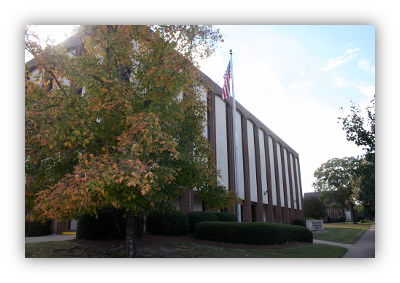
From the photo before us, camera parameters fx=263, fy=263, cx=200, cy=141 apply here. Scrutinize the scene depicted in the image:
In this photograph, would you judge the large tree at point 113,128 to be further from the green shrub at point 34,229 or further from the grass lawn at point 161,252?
the green shrub at point 34,229

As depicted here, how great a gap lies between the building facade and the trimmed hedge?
177 inches

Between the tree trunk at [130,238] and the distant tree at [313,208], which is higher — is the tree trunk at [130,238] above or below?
above

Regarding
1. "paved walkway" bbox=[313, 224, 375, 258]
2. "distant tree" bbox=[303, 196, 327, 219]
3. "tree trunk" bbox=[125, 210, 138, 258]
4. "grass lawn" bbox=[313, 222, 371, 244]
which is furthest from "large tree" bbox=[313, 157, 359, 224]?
"tree trunk" bbox=[125, 210, 138, 258]

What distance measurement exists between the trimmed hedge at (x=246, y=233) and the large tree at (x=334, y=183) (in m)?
48.5

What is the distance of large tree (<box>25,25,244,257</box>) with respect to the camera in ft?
18.9

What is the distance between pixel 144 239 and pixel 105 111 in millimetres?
7305

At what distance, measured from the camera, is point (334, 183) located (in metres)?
57.3

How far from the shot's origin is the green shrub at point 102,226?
11.3 metres

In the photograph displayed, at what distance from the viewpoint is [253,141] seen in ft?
103

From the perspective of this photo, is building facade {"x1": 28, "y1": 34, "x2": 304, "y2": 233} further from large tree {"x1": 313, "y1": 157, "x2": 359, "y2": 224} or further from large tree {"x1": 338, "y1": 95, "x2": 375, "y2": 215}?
large tree {"x1": 313, "y1": 157, "x2": 359, "y2": 224}

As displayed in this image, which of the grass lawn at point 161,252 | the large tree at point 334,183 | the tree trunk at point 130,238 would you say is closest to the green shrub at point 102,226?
the grass lawn at point 161,252
